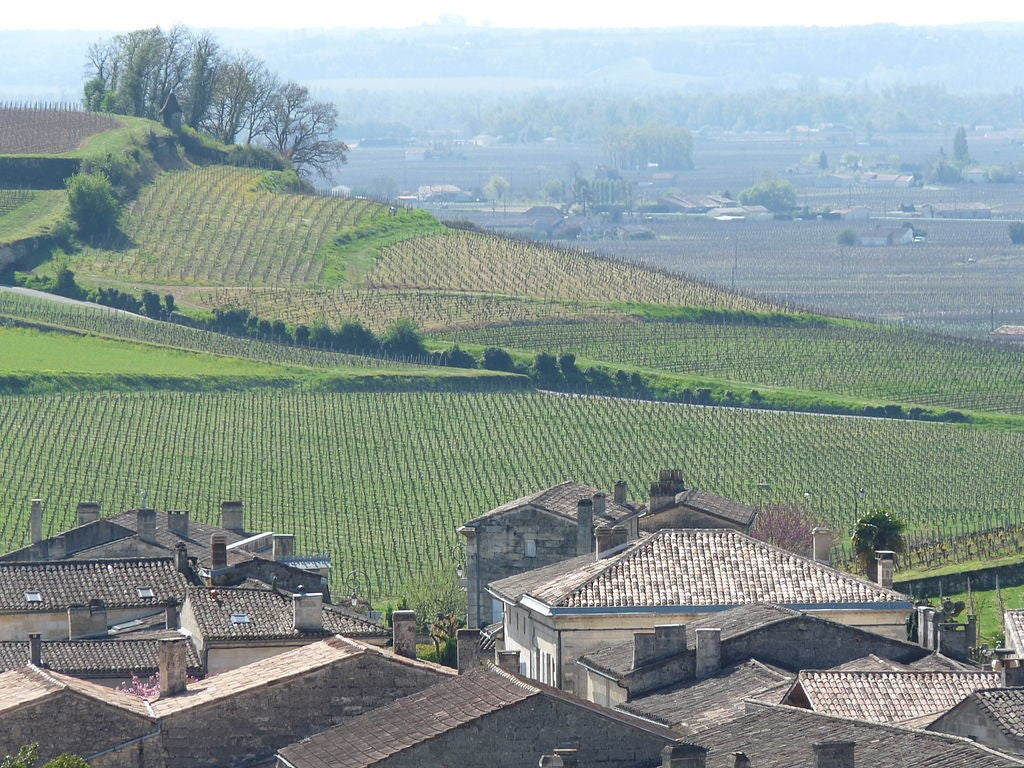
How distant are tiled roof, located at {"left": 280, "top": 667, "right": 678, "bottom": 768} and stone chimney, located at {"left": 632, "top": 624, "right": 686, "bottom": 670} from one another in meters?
6.49

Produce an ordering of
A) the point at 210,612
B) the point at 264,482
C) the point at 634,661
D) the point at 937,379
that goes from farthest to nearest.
Result: the point at 937,379 → the point at 264,482 → the point at 210,612 → the point at 634,661

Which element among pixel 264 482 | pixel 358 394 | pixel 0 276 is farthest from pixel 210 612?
pixel 0 276

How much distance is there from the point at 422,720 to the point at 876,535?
42219 mm

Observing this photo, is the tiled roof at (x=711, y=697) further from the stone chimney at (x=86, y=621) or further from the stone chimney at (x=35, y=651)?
the stone chimney at (x=86, y=621)

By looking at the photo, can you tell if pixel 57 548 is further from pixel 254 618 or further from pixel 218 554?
pixel 254 618

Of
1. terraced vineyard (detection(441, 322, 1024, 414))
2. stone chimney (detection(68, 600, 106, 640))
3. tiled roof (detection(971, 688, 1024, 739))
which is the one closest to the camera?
tiled roof (detection(971, 688, 1024, 739))

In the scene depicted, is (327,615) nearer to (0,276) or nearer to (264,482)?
(264,482)

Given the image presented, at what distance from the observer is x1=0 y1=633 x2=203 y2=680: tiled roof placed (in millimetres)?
48656

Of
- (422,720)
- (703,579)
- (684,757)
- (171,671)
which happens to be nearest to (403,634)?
(171,671)

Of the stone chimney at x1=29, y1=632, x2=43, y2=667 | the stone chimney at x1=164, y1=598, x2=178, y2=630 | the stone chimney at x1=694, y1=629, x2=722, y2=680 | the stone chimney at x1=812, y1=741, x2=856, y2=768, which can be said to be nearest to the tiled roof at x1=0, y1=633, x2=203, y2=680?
the stone chimney at x1=29, y1=632, x2=43, y2=667

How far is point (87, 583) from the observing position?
5716cm

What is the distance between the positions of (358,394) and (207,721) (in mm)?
98281

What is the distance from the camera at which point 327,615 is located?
52.8m

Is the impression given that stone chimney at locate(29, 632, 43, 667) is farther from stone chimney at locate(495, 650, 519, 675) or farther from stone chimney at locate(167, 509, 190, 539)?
stone chimney at locate(167, 509, 190, 539)
